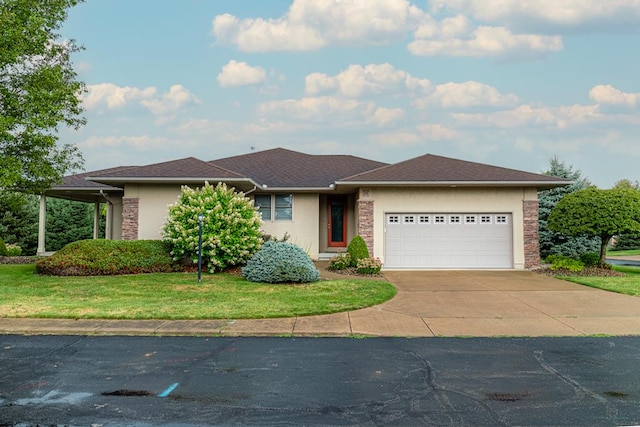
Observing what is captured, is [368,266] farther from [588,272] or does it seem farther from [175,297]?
[588,272]

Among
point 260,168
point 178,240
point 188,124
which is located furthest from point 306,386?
point 188,124

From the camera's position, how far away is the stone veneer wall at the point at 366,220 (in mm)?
16031

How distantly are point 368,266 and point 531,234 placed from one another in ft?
20.9

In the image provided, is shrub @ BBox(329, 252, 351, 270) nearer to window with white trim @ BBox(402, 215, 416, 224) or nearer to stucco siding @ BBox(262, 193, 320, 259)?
window with white trim @ BBox(402, 215, 416, 224)

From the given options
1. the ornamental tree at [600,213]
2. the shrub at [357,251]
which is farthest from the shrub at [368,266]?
the ornamental tree at [600,213]

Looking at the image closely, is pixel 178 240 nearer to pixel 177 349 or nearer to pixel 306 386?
pixel 177 349

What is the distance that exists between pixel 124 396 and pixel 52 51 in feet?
41.8

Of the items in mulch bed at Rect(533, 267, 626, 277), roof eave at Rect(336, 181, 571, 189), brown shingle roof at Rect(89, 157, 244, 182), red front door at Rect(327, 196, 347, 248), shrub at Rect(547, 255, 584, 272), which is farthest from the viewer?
red front door at Rect(327, 196, 347, 248)

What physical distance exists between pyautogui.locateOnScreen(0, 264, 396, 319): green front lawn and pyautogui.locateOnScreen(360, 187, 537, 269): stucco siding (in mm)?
3991

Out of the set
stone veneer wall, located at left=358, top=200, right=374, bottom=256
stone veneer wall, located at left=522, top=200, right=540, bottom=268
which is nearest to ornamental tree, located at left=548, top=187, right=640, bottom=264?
stone veneer wall, located at left=522, top=200, right=540, bottom=268

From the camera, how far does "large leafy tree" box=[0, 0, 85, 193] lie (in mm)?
11422

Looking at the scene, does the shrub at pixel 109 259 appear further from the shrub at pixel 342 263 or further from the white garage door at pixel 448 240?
the white garage door at pixel 448 240

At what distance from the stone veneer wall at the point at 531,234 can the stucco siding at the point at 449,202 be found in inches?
Answer: 5.7

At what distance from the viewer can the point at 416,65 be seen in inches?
834
